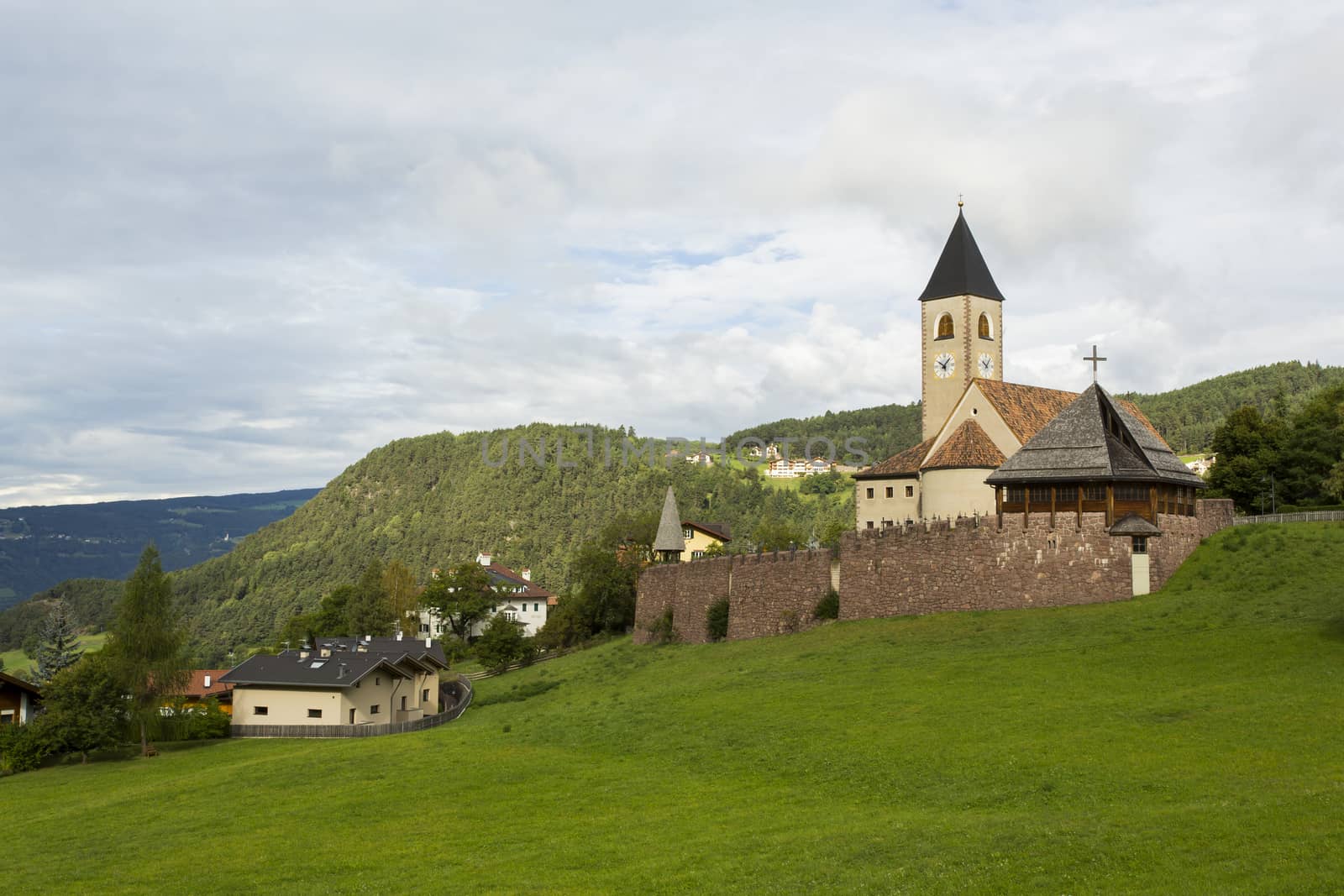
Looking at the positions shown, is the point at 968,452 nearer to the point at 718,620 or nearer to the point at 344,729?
the point at 718,620

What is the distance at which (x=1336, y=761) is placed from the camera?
21781 mm

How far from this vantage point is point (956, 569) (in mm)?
47406

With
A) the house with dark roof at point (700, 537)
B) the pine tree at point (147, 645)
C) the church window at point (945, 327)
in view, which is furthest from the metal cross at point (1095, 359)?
the house with dark roof at point (700, 537)

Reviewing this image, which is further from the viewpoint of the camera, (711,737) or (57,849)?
(711,737)

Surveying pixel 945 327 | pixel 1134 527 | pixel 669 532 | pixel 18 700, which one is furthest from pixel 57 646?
pixel 1134 527

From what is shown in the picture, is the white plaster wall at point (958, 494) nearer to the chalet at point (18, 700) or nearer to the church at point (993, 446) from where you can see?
the church at point (993, 446)


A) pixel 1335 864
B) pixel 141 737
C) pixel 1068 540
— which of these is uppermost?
pixel 1068 540

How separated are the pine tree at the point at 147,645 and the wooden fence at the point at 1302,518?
4703 centimetres

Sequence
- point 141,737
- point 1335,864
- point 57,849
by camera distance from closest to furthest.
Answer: point 1335,864, point 57,849, point 141,737

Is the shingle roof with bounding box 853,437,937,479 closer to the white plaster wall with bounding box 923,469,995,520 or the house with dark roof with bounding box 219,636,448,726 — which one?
the white plaster wall with bounding box 923,469,995,520

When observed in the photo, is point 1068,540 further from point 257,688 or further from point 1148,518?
point 257,688

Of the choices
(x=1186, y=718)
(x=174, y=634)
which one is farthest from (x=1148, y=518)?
(x=174, y=634)

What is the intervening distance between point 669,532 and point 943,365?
934 inches

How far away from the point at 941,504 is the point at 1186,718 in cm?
3000
